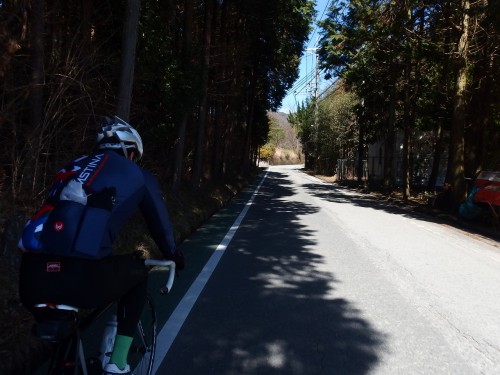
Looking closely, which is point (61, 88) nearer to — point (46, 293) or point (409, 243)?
point (46, 293)

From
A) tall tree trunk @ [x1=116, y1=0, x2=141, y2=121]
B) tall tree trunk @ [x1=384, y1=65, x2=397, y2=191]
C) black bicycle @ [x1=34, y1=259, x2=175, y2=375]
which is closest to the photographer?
black bicycle @ [x1=34, y1=259, x2=175, y2=375]

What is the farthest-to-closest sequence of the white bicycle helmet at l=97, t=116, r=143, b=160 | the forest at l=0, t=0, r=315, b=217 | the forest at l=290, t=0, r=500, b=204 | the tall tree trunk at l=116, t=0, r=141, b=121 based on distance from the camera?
the forest at l=290, t=0, r=500, b=204, the tall tree trunk at l=116, t=0, r=141, b=121, the forest at l=0, t=0, r=315, b=217, the white bicycle helmet at l=97, t=116, r=143, b=160

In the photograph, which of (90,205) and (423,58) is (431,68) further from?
(90,205)

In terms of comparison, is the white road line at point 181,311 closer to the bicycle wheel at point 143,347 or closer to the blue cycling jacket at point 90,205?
the bicycle wheel at point 143,347

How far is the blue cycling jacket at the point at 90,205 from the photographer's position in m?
2.33

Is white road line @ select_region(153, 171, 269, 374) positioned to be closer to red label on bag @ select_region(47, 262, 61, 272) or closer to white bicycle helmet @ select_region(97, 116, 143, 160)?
red label on bag @ select_region(47, 262, 61, 272)

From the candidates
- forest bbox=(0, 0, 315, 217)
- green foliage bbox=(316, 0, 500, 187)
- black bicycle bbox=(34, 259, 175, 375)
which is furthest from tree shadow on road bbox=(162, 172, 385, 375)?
green foliage bbox=(316, 0, 500, 187)

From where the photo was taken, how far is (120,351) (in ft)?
8.75

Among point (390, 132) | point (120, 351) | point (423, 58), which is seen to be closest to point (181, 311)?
point (120, 351)

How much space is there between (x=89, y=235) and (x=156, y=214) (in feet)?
1.53

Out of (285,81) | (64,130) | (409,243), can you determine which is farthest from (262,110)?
(64,130)

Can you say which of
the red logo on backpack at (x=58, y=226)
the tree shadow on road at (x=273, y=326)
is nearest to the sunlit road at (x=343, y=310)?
the tree shadow on road at (x=273, y=326)

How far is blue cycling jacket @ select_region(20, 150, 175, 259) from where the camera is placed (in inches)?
91.7

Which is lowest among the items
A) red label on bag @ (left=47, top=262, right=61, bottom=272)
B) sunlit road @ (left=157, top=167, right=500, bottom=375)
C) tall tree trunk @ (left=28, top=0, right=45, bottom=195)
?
sunlit road @ (left=157, top=167, right=500, bottom=375)
